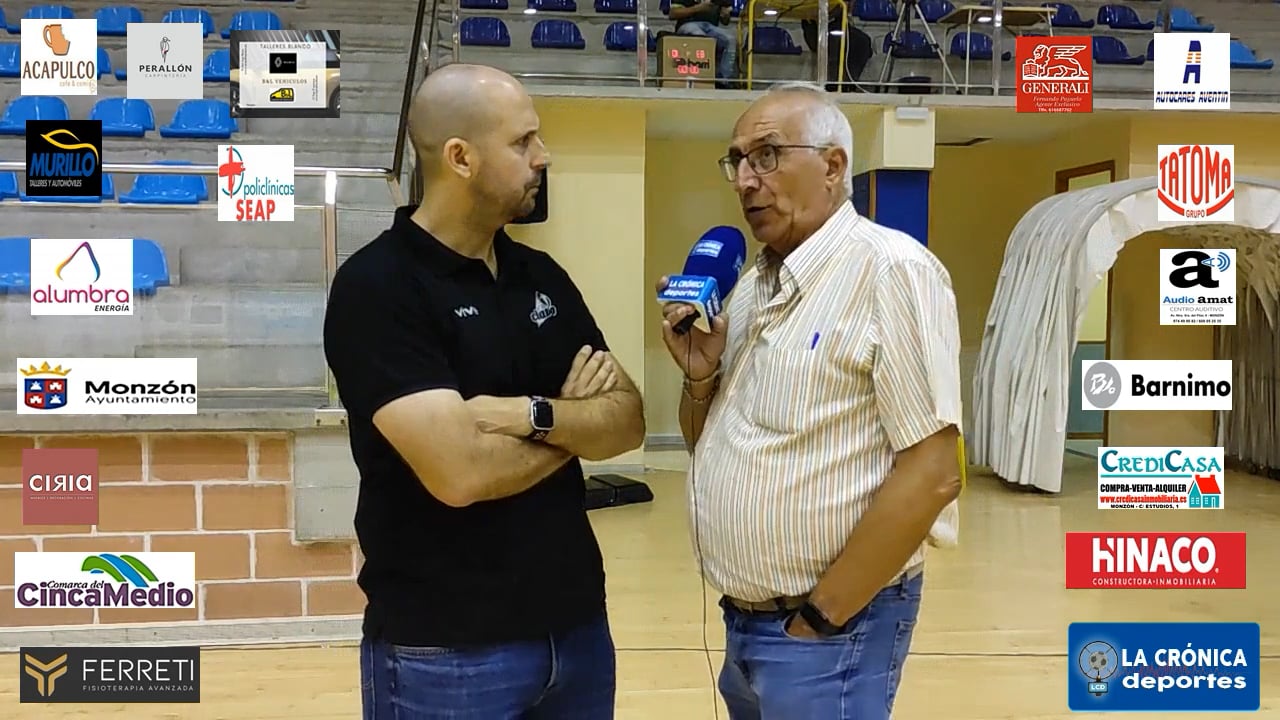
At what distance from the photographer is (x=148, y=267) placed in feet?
11.1

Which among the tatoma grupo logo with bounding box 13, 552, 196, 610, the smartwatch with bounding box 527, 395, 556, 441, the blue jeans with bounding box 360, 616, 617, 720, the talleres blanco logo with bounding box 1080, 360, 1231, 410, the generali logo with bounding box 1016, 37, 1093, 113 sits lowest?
the tatoma grupo logo with bounding box 13, 552, 196, 610

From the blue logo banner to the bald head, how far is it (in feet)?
8.57

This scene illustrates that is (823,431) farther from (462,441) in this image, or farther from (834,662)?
(462,441)

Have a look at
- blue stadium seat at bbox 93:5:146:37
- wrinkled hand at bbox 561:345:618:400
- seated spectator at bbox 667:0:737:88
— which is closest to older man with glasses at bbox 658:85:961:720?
wrinkled hand at bbox 561:345:618:400

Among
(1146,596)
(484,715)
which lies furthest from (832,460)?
(1146,596)

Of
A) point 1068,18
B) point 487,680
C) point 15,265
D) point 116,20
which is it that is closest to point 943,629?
point 487,680

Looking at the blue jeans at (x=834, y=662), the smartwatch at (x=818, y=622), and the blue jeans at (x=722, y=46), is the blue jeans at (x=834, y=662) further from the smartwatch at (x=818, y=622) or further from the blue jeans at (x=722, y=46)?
the blue jeans at (x=722, y=46)

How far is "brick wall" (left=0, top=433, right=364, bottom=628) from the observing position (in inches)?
120

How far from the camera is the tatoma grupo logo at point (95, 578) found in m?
3.05

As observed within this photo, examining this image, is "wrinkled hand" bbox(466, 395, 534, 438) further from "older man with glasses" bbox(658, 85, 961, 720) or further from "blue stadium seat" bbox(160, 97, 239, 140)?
"blue stadium seat" bbox(160, 97, 239, 140)

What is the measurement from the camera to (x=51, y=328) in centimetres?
311

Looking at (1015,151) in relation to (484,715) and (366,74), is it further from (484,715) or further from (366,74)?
(484,715)

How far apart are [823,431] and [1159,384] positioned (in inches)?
219

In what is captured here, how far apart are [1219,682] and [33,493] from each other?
12.3ft
